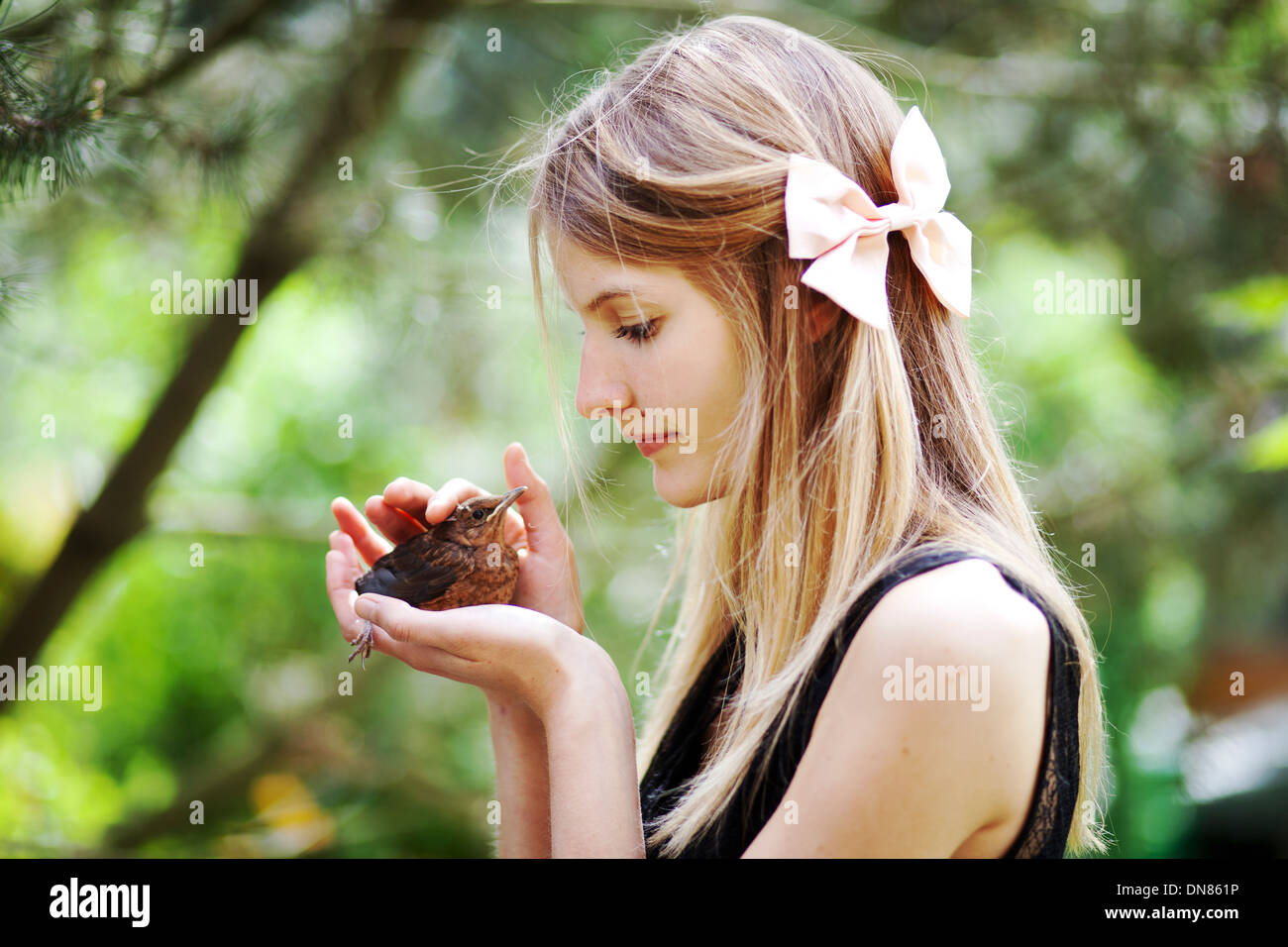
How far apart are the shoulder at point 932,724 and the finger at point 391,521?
653 millimetres

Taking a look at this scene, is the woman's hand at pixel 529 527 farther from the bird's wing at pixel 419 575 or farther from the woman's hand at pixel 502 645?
the woman's hand at pixel 502 645

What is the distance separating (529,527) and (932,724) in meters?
0.61

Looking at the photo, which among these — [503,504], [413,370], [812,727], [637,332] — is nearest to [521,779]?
[503,504]

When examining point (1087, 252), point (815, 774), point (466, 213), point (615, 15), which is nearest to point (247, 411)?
point (466, 213)

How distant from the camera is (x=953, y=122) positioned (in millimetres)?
2217

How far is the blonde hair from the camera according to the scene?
35.2 inches

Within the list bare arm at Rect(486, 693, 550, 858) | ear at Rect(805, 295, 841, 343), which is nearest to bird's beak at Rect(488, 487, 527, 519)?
bare arm at Rect(486, 693, 550, 858)

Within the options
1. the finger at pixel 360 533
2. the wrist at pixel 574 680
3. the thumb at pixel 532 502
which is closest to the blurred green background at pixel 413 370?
the thumb at pixel 532 502

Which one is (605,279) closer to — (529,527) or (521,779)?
(529,527)

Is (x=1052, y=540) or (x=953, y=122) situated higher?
(x=953, y=122)

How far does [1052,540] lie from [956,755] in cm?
169

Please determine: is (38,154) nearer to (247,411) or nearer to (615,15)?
A: (615,15)

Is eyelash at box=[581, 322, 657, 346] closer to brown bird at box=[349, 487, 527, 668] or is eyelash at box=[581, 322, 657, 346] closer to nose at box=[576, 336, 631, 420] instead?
nose at box=[576, 336, 631, 420]

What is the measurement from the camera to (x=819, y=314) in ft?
3.14
